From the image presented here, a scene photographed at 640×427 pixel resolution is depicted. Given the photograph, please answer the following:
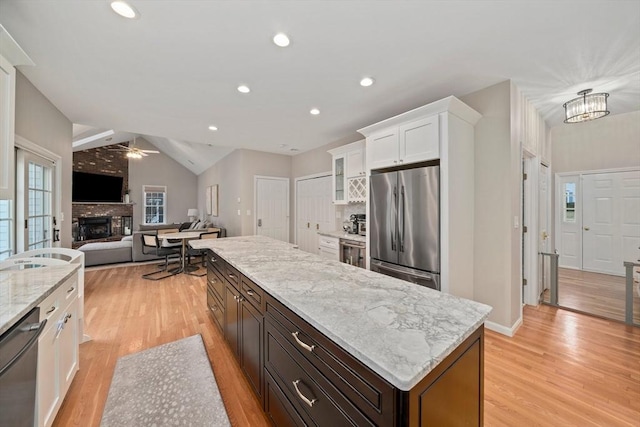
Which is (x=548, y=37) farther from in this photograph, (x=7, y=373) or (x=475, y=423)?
(x=7, y=373)

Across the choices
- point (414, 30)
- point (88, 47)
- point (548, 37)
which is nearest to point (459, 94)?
point (548, 37)

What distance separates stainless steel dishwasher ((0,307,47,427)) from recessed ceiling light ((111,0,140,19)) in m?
1.80

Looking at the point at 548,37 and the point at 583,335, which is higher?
the point at 548,37

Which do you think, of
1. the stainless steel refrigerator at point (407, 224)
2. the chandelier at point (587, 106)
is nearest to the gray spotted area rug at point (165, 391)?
the stainless steel refrigerator at point (407, 224)

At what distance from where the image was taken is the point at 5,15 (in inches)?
64.4

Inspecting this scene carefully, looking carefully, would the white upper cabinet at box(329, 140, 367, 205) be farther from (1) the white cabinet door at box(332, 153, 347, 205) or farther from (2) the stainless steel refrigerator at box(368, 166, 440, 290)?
(2) the stainless steel refrigerator at box(368, 166, 440, 290)

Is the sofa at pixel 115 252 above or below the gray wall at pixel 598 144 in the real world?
below

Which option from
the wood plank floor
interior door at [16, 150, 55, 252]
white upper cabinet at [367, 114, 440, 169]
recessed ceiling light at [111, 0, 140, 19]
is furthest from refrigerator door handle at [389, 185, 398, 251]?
interior door at [16, 150, 55, 252]

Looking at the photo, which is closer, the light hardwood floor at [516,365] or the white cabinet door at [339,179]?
the light hardwood floor at [516,365]

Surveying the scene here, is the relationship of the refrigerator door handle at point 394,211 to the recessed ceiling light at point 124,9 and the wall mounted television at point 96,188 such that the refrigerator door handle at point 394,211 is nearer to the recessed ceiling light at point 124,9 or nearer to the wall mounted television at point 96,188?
the recessed ceiling light at point 124,9

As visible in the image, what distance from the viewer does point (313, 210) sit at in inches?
212

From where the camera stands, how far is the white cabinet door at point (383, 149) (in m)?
2.86

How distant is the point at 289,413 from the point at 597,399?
212 centimetres

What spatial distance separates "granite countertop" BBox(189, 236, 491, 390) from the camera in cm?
74
